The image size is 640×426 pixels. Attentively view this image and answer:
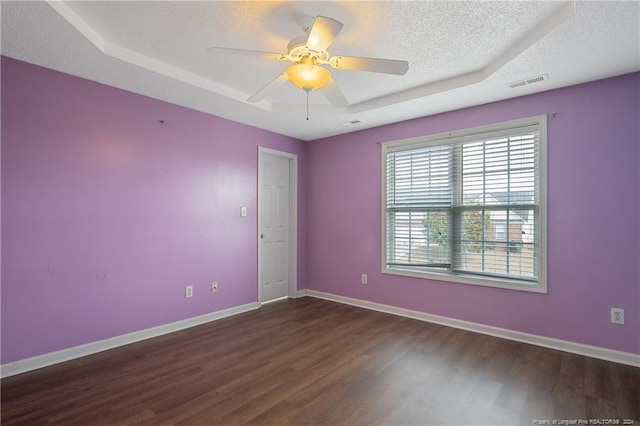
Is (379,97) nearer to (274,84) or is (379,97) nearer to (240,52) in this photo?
(274,84)

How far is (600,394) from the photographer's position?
226 cm

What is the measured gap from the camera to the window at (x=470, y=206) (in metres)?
3.23

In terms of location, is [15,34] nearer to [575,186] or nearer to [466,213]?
[466,213]

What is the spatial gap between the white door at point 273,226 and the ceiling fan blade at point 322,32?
2682 millimetres

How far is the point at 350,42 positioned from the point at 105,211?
2.62 metres

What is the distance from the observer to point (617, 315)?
2770 millimetres

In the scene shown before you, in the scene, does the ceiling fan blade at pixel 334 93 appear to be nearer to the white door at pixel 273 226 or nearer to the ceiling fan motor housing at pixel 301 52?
the ceiling fan motor housing at pixel 301 52

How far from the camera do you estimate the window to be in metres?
3.23

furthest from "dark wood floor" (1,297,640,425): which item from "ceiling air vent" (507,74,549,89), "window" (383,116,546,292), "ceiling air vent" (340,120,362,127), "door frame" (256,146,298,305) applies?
"ceiling air vent" (340,120,362,127)

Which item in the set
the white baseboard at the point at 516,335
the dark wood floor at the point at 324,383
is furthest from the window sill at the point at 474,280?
the dark wood floor at the point at 324,383

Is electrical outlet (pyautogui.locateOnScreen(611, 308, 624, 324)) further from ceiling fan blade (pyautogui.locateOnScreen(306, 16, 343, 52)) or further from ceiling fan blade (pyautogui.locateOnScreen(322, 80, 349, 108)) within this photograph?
ceiling fan blade (pyautogui.locateOnScreen(306, 16, 343, 52))

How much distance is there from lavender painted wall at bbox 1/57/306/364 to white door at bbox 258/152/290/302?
0.48m

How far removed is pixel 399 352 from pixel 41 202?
3.32 m

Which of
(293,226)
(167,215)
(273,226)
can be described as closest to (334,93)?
(167,215)
